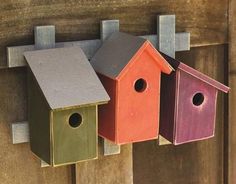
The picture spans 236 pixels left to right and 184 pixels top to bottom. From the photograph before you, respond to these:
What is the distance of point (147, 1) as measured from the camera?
128cm

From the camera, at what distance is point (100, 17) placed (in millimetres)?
1241

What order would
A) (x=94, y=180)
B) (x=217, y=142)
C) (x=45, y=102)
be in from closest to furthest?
(x=45, y=102), (x=94, y=180), (x=217, y=142)

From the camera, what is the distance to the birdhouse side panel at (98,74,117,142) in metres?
1.14

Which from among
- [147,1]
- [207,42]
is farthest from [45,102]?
[207,42]

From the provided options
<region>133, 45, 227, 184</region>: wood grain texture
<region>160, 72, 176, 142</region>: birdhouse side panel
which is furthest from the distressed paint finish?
<region>160, 72, 176, 142</region>: birdhouse side panel

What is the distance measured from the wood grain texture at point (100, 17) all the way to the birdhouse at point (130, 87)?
0.25ft

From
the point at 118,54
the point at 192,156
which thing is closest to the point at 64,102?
the point at 118,54

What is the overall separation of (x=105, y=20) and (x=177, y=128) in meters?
0.26

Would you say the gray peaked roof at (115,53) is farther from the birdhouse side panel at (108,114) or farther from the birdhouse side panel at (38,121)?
the birdhouse side panel at (38,121)

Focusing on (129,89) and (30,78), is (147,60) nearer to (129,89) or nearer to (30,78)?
(129,89)

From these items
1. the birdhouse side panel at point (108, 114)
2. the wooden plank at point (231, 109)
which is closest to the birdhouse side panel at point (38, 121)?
the birdhouse side panel at point (108, 114)

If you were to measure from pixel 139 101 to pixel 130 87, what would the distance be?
4cm

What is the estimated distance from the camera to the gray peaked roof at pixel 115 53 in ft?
3.73

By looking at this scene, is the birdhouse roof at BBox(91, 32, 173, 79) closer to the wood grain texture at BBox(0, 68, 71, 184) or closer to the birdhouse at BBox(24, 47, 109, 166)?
the birdhouse at BBox(24, 47, 109, 166)
